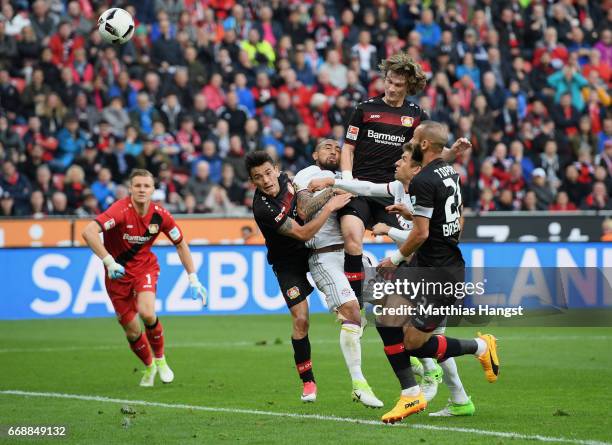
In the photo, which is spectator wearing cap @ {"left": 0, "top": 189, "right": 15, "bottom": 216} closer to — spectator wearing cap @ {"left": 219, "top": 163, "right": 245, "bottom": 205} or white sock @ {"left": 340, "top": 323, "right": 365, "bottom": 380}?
spectator wearing cap @ {"left": 219, "top": 163, "right": 245, "bottom": 205}

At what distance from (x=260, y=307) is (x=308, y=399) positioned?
850cm

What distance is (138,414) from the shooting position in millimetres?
9461

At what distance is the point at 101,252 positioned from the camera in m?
11.4

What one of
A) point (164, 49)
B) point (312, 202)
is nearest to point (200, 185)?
point (164, 49)

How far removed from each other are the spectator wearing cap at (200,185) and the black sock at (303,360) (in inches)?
434

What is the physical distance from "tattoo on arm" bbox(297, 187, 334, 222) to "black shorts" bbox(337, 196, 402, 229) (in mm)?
346

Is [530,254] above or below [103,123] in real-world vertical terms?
below

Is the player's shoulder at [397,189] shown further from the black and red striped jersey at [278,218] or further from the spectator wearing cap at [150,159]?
the spectator wearing cap at [150,159]

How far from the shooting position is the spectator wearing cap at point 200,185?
21031 mm

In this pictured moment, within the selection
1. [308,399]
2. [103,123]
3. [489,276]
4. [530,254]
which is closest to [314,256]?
[308,399]

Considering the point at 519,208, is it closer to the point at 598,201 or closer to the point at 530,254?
the point at 598,201

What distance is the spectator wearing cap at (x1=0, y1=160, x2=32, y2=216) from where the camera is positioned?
20047 mm

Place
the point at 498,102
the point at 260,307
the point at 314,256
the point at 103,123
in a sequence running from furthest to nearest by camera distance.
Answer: the point at 498,102, the point at 103,123, the point at 260,307, the point at 314,256

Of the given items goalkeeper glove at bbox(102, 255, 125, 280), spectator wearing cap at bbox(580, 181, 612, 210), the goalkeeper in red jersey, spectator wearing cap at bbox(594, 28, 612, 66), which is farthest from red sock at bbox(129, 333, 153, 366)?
spectator wearing cap at bbox(594, 28, 612, 66)
